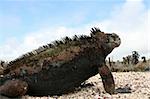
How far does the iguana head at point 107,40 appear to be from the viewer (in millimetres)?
14906

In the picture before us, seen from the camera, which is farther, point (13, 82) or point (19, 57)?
point (19, 57)

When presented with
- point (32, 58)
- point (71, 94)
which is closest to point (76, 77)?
point (71, 94)

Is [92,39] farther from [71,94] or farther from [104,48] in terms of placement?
[71,94]

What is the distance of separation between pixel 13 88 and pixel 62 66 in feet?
5.81

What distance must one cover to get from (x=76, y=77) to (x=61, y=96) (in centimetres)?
82

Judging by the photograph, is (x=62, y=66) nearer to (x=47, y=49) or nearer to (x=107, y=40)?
(x=47, y=49)

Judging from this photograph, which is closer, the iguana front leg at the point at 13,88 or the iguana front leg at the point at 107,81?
the iguana front leg at the point at 13,88

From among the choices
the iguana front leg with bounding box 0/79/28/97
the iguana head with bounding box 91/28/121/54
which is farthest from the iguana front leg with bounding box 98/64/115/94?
the iguana front leg with bounding box 0/79/28/97

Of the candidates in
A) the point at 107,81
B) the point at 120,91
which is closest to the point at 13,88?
the point at 107,81

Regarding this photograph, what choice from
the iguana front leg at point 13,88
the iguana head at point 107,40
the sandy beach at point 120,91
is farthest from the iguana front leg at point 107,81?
the iguana front leg at point 13,88

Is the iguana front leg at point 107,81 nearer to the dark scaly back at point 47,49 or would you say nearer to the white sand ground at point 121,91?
the white sand ground at point 121,91

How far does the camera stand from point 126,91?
14555 millimetres

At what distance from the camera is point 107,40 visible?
15.0 metres

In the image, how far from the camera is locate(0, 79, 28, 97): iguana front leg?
13992 mm
